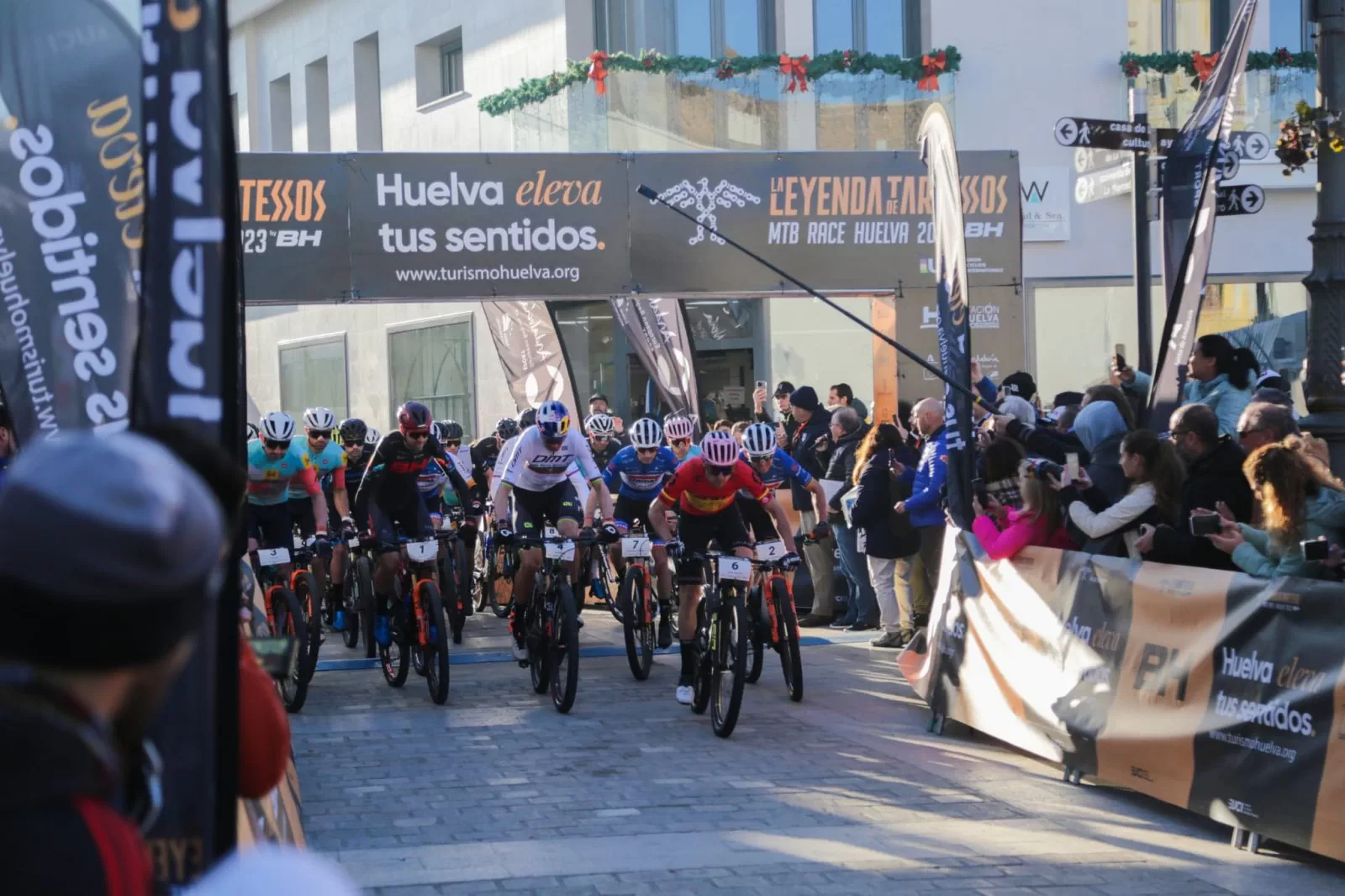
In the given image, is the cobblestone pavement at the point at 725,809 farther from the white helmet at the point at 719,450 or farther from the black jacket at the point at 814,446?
the black jacket at the point at 814,446

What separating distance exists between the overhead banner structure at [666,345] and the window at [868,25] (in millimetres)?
4755

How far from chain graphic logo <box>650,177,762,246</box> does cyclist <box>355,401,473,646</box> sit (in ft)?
13.3

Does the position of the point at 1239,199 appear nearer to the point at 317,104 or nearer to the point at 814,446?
the point at 814,446

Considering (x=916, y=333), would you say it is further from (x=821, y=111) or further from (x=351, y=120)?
(x=351, y=120)

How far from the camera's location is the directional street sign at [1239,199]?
10.3 metres


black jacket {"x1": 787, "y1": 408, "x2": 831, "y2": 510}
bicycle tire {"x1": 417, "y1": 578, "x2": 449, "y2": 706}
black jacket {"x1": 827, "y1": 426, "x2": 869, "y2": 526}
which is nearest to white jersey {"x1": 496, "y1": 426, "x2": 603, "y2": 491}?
bicycle tire {"x1": 417, "y1": 578, "x2": 449, "y2": 706}

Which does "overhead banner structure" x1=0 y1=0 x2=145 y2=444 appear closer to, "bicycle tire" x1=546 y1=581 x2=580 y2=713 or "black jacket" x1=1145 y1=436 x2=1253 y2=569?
"black jacket" x1=1145 y1=436 x2=1253 y2=569

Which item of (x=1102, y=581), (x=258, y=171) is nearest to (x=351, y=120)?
(x=258, y=171)

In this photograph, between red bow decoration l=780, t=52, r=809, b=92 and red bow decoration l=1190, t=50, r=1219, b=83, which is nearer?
red bow decoration l=780, t=52, r=809, b=92

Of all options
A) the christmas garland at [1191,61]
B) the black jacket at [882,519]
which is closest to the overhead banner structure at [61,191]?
the black jacket at [882,519]

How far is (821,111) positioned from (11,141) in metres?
17.4

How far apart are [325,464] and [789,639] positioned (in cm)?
452

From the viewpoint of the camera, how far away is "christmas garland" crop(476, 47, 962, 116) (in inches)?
841

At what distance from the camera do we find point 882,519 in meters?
12.3
